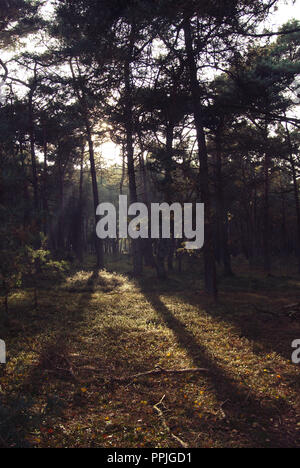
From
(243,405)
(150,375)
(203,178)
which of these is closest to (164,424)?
(243,405)

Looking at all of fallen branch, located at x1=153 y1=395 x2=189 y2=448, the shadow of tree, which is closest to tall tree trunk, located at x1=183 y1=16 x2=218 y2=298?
the shadow of tree

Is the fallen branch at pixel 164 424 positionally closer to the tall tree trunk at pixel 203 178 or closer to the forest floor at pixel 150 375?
the forest floor at pixel 150 375

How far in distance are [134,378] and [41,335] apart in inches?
161

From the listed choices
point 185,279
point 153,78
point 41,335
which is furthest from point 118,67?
point 185,279

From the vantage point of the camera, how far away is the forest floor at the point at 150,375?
5105 millimetres

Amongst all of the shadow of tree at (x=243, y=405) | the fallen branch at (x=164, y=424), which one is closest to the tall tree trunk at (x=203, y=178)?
the shadow of tree at (x=243, y=405)

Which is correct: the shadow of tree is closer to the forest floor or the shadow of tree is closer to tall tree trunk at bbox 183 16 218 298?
the forest floor

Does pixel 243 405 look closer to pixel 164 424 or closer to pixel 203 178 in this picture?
pixel 164 424

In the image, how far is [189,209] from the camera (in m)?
15.0

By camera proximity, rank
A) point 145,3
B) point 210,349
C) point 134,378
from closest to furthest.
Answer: point 134,378
point 145,3
point 210,349

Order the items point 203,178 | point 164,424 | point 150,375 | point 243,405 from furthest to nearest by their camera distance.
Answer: point 203,178 < point 150,375 < point 243,405 < point 164,424

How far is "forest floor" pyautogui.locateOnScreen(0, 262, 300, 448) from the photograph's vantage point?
5.11 metres

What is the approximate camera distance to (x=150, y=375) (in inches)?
297

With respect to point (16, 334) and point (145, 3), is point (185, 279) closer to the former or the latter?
point (16, 334)
